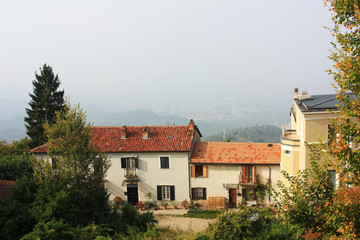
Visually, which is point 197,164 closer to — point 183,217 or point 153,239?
point 183,217

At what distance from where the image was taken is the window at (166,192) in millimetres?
27828

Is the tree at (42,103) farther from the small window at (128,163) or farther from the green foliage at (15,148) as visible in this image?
the small window at (128,163)

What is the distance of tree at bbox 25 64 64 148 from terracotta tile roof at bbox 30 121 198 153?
1167 cm

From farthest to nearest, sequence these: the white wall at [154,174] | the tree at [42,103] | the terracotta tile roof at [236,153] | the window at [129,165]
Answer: the tree at [42,103] → the window at [129,165] → the white wall at [154,174] → the terracotta tile roof at [236,153]

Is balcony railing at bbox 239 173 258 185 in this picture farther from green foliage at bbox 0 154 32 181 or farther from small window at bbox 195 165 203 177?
green foliage at bbox 0 154 32 181

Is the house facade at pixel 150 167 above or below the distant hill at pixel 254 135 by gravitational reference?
above

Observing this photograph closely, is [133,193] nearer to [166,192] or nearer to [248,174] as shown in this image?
[166,192]

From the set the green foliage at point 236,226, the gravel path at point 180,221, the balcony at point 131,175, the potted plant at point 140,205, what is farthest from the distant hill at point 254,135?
the green foliage at point 236,226

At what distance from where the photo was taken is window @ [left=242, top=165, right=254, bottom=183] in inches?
1034

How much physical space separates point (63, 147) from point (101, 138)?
1355 centimetres

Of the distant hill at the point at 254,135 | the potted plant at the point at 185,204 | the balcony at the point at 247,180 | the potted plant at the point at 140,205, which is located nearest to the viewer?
the balcony at the point at 247,180

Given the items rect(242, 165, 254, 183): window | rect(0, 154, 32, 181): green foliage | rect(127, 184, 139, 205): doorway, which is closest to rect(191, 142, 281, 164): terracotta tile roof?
rect(242, 165, 254, 183): window

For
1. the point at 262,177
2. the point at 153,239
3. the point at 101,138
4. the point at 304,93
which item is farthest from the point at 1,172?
the point at 304,93

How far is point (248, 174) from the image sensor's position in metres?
26.4
